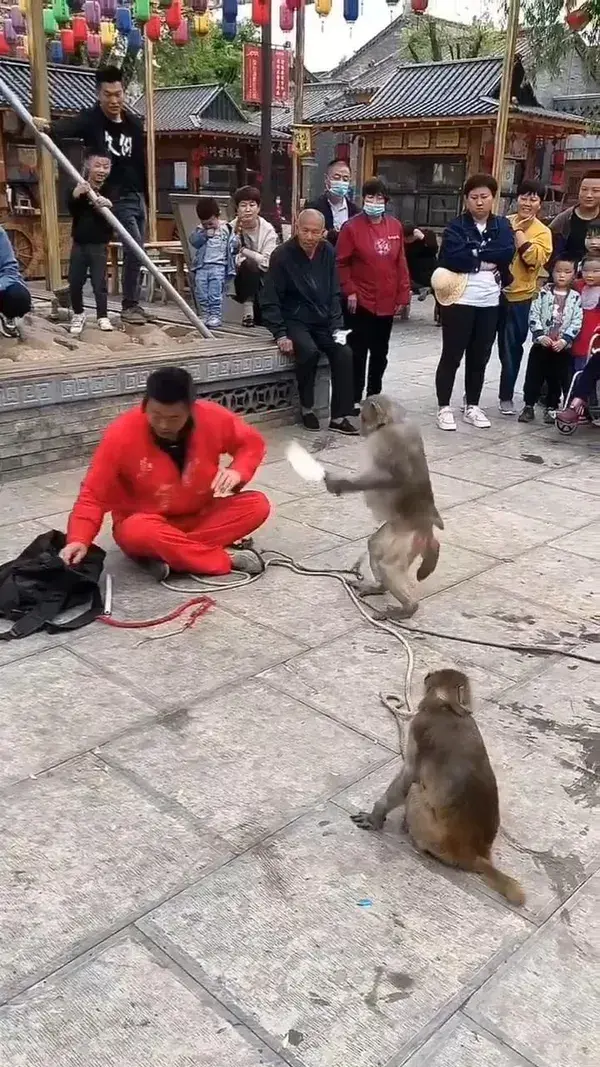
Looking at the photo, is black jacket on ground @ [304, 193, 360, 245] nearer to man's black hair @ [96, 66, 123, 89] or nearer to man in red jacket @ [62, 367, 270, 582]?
man's black hair @ [96, 66, 123, 89]

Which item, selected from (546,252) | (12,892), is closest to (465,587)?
(12,892)

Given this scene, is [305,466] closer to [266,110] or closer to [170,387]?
[170,387]

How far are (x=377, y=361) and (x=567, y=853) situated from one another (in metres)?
5.10

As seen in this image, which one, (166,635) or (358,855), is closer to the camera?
(358,855)

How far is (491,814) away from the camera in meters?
2.31

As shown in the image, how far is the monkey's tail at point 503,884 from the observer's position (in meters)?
2.27

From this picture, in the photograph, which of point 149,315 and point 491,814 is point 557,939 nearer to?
point 491,814

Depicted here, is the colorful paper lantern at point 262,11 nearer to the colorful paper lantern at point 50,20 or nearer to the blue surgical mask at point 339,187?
the colorful paper lantern at point 50,20

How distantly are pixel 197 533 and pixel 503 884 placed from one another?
7.75 feet

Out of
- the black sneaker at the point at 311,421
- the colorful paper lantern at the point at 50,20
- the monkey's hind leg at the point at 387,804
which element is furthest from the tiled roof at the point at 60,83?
the monkey's hind leg at the point at 387,804

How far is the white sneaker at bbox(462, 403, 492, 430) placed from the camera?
7117 millimetres

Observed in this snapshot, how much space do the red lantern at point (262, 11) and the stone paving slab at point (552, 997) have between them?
10459 millimetres

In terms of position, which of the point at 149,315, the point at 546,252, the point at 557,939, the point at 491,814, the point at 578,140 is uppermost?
the point at 578,140

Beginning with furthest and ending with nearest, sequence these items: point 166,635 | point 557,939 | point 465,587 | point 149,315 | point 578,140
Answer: point 578,140 → point 149,315 → point 465,587 → point 166,635 → point 557,939
